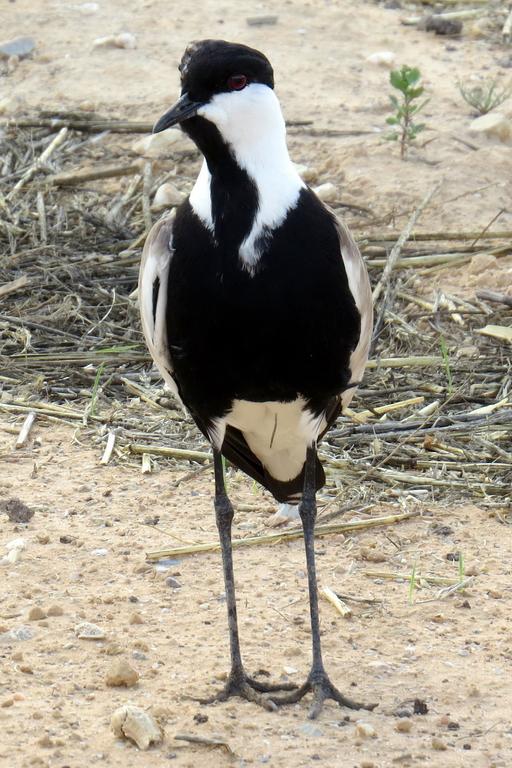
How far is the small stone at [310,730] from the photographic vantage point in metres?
4.12

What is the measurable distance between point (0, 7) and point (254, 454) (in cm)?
809

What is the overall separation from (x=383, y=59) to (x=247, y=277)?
7.01 m

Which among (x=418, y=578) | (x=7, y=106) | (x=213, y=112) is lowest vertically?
(x=7, y=106)

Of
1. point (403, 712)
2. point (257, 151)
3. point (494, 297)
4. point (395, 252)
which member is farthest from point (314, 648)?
point (395, 252)

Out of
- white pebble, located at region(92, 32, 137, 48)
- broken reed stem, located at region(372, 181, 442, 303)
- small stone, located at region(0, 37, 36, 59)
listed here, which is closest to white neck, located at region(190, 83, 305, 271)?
broken reed stem, located at region(372, 181, 442, 303)

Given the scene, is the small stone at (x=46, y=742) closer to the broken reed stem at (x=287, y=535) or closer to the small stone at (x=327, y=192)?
the broken reed stem at (x=287, y=535)

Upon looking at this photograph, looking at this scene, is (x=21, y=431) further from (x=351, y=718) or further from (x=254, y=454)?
(x=351, y=718)

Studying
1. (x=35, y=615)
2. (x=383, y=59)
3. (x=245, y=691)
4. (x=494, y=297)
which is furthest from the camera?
(x=383, y=59)

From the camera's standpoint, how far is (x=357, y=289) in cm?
434

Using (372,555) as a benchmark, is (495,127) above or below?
below

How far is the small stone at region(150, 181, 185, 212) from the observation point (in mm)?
8430

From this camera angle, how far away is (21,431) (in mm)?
6328

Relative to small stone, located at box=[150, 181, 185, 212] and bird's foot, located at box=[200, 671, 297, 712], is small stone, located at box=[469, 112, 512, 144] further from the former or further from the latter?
bird's foot, located at box=[200, 671, 297, 712]

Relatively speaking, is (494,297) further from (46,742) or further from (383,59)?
(46,742)
